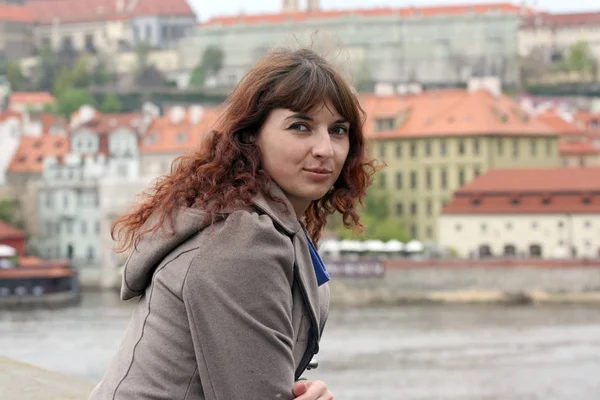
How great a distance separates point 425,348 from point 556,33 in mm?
64749

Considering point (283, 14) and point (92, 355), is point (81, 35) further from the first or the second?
point (92, 355)

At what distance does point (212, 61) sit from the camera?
85188mm

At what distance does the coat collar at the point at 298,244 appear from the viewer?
99.9 inches

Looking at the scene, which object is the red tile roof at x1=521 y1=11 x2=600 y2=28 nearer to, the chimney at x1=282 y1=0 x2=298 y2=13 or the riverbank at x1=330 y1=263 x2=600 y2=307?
the chimney at x1=282 y1=0 x2=298 y2=13

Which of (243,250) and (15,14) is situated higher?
(243,250)

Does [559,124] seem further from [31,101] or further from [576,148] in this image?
[31,101]

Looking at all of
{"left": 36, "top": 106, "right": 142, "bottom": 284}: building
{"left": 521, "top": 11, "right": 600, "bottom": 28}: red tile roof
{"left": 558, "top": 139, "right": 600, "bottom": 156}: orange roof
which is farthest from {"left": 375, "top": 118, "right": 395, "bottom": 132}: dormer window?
{"left": 521, "top": 11, "right": 600, "bottom": 28}: red tile roof

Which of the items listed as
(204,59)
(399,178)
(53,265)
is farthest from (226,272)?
(204,59)

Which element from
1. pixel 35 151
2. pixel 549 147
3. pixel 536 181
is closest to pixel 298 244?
pixel 536 181

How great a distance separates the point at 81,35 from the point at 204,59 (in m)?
18.6

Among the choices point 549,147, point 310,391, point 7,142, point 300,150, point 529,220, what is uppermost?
point 300,150

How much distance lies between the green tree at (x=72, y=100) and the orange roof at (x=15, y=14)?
22594mm

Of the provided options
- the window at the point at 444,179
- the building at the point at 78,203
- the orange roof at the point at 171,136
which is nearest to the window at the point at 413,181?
the window at the point at 444,179

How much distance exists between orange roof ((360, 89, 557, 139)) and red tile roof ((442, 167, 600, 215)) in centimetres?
480
